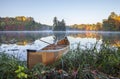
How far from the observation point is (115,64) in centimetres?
530

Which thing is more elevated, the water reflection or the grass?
the grass

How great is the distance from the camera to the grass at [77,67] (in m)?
4.36

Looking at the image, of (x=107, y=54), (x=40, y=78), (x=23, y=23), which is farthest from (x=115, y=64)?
(x=23, y=23)

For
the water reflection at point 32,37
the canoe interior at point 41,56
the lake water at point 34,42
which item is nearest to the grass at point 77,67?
the canoe interior at point 41,56

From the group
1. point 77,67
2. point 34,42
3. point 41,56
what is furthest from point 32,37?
point 77,67

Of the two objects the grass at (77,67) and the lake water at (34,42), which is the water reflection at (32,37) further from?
the grass at (77,67)

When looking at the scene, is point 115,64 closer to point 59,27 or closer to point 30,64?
point 30,64

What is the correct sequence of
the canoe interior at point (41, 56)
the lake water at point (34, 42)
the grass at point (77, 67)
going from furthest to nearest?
the lake water at point (34, 42) → the canoe interior at point (41, 56) → the grass at point (77, 67)

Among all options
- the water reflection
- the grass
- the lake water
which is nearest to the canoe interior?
the grass

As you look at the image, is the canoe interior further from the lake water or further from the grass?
the lake water

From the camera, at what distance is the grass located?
4.36 metres

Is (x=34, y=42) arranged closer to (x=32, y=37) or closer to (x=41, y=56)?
(x=41, y=56)

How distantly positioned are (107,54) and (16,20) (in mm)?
89598

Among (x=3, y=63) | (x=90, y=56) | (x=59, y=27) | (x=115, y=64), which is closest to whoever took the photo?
(x=3, y=63)
